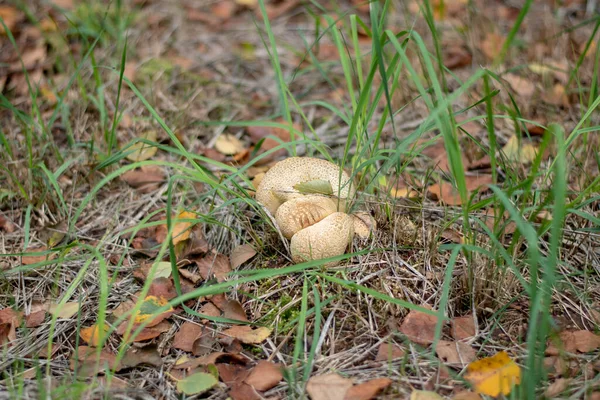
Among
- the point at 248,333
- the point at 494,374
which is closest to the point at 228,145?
the point at 248,333

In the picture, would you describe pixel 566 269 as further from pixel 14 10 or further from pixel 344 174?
pixel 14 10

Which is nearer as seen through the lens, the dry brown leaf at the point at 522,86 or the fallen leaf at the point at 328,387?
the fallen leaf at the point at 328,387

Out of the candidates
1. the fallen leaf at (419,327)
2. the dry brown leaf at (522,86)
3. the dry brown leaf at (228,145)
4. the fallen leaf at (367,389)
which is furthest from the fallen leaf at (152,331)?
the dry brown leaf at (522,86)

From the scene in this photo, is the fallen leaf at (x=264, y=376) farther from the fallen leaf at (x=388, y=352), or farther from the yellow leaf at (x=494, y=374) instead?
the yellow leaf at (x=494, y=374)

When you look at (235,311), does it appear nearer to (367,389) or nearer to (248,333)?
(248,333)

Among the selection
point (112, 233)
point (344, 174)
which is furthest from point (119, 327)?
point (344, 174)
